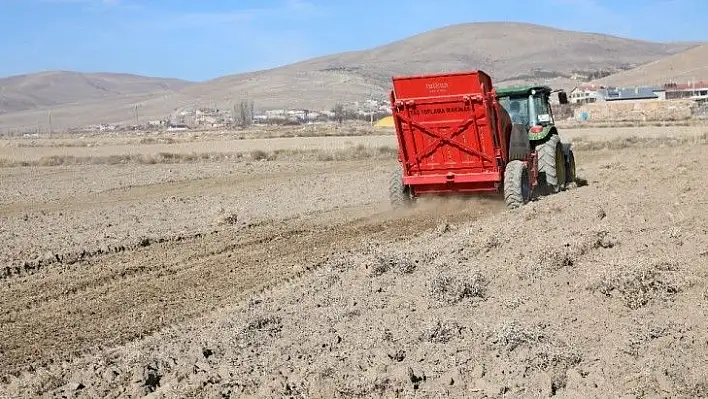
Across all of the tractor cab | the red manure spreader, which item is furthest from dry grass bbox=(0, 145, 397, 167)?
the red manure spreader

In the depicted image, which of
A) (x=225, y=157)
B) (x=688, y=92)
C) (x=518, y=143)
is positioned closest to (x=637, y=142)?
(x=225, y=157)

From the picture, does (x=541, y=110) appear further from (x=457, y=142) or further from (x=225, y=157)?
(x=225, y=157)

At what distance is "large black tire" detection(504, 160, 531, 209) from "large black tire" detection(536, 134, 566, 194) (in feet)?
5.88

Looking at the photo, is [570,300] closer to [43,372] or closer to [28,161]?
[43,372]

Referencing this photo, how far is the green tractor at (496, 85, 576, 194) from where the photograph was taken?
1652cm

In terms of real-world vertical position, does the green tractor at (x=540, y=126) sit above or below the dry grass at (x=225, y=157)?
above

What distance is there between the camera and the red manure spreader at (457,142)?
574 inches

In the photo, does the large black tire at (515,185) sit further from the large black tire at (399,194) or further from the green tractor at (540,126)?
the large black tire at (399,194)

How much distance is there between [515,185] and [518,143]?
63.1 inches

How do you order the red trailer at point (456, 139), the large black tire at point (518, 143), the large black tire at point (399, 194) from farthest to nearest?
1. the large black tire at point (399, 194)
2. the large black tire at point (518, 143)
3. the red trailer at point (456, 139)

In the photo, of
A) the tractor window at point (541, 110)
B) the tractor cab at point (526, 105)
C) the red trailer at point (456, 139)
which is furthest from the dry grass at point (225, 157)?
the red trailer at point (456, 139)

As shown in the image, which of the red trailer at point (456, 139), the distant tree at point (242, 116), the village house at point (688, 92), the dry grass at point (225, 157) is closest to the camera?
the red trailer at point (456, 139)

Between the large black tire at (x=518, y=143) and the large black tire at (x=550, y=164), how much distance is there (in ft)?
1.67

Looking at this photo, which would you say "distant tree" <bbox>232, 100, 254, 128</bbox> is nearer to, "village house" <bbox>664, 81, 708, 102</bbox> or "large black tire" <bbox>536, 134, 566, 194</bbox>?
"village house" <bbox>664, 81, 708, 102</bbox>
